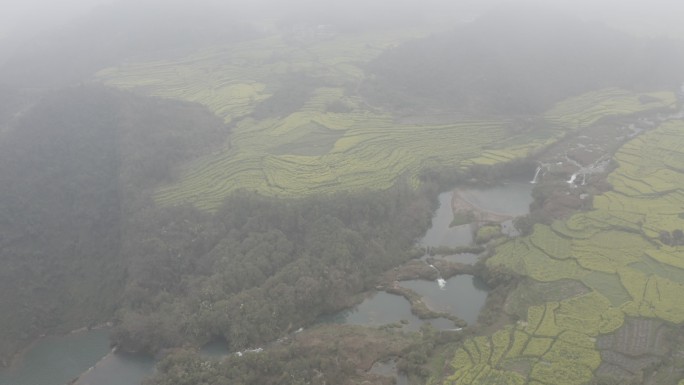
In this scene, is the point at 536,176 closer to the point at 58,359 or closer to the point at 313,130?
the point at 313,130

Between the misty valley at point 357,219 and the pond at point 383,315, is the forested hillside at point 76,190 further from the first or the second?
the pond at point 383,315

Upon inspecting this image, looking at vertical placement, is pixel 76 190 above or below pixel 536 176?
above

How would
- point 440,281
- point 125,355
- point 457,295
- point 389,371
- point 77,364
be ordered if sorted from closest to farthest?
point 389,371 → point 125,355 → point 77,364 → point 457,295 → point 440,281

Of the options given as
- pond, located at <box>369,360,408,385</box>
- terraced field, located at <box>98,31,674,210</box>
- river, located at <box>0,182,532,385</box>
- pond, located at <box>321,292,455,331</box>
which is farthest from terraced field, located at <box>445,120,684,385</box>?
terraced field, located at <box>98,31,674,210</box>

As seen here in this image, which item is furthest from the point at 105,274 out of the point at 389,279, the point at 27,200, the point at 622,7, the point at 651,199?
the point at 622,7

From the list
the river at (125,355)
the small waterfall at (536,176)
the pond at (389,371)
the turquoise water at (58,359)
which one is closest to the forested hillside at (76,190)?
the turquoise water at (58,359)

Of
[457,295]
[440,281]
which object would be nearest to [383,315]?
[440,281]
